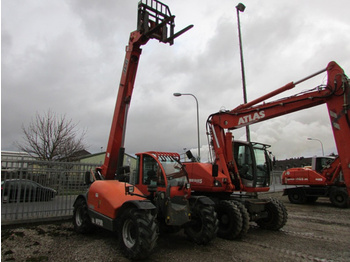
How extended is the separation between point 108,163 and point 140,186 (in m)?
1.32

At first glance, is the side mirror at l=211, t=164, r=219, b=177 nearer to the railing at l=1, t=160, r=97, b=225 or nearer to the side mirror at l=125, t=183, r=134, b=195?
the side mirror at l=125, t=183, r=134, b=195

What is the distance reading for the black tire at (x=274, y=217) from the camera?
8.22 m

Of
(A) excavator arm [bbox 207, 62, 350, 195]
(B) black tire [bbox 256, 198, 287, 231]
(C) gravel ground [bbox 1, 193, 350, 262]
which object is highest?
(A) excavator arm [bbox 207, 62, 350, 195]

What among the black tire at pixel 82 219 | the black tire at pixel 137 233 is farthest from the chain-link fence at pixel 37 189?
the black tire at pixel 137 233

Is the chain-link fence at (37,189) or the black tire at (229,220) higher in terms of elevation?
the chain-link fence at (37,189)

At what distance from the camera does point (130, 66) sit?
779 centimetres

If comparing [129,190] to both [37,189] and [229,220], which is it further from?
[37,189]

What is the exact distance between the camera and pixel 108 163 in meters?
7.54

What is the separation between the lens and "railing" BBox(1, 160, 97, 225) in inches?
300

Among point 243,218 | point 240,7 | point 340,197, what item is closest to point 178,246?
point 243,218

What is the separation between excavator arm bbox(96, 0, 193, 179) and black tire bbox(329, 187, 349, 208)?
12.8 m

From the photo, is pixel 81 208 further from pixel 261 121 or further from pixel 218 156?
pixel 261 121

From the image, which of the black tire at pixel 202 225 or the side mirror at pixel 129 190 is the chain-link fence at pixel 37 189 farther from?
the black tire at pixel 202 225

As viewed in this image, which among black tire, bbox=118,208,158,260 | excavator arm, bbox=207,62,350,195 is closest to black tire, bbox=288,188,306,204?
excavator arm, bbox=207,62,350,195
